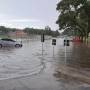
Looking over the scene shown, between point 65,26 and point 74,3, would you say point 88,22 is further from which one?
point 65,26

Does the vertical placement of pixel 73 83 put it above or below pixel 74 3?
below

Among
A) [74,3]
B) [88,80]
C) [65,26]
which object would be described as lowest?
[88,80]

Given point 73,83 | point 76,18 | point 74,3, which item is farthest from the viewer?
point 76,18

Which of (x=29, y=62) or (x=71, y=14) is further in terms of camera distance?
(x=71, y=14)

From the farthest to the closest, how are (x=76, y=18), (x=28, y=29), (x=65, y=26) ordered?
(x=28, y=29) → (x=65, y=26) → (x=76, y=18)

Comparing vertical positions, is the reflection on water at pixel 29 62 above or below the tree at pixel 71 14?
below

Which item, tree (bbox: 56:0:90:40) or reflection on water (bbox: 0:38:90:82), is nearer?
reflection on water (bbox: 0:38:90:82)

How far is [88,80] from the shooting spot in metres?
12.8

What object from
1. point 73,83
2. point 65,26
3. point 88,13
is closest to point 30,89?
point 73,83

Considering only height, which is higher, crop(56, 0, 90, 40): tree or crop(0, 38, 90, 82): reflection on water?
crop(56, 0, 90, 40): tree

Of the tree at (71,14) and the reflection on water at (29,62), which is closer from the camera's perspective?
the reflection on water at (29,62)

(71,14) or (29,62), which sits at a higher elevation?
(71,14)

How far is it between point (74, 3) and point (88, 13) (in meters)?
6.96

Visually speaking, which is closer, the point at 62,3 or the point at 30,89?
the point at 30,89
